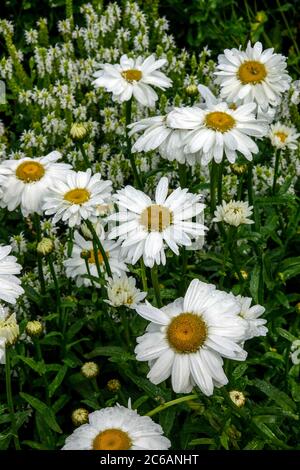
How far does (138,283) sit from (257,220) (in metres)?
0.56

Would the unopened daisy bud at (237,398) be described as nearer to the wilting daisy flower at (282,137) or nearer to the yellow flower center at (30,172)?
the yellow flower center at (30,172)

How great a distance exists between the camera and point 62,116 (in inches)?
149

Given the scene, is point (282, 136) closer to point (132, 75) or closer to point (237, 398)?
point (132, 75)

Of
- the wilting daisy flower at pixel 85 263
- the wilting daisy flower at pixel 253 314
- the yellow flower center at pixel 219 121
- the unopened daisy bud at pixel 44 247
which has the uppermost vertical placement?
the yellow flower center at pixel 219 121

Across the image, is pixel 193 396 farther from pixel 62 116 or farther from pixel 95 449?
pixel 62 116

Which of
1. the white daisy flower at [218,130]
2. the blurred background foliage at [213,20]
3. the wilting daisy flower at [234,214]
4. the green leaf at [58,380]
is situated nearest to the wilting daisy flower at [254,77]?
the white daisy flower at [218,130]

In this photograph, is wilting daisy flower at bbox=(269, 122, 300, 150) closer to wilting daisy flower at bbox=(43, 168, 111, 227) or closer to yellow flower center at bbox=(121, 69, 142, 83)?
yellow flower center at bbox=(121, 69, 142, 83)

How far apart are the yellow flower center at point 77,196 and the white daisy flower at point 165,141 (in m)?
0.25

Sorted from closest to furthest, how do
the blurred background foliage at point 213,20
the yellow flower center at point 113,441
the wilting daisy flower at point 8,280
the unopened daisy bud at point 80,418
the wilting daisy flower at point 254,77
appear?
the yellow flower center at point 113,441
the wilting daisy flower at point 8,280
the unopened daisy bud at point 80,418
the wilting daisy flower at point 254,77
the blurred background foliage at point 213,20

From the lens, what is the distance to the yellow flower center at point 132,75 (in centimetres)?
278

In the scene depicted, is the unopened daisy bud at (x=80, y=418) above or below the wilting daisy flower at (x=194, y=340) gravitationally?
below

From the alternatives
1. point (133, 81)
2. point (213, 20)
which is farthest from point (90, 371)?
point (213, 20)

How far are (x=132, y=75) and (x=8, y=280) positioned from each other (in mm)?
1111

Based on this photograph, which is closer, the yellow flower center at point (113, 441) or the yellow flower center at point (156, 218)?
the yellow flower center at point (113, 441)
